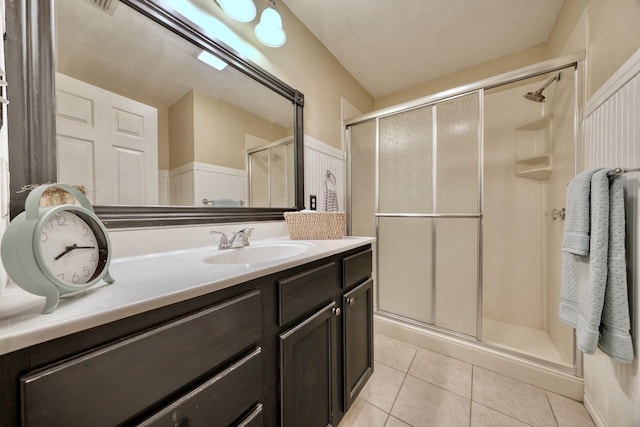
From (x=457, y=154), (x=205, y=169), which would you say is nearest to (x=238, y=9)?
(x=205, y=169)

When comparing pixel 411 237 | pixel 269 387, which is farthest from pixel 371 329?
pixel 411 237

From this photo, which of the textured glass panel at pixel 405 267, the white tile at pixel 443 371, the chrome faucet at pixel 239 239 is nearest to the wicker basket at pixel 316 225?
the chrome faucet at pixel 239 239

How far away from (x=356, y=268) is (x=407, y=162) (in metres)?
1.15

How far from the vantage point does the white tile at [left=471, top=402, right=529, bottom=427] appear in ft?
3.57

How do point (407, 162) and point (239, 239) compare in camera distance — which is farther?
point (407, 162)

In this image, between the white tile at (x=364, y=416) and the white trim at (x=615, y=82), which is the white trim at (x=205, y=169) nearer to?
the white tile at (x=364, y=416)

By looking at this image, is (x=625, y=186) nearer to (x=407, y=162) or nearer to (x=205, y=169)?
(x=407, y=162)

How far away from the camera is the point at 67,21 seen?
0.76 meters

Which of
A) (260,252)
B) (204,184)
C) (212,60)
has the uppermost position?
(212,60)

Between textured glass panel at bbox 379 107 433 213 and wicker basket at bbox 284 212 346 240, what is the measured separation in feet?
2.71

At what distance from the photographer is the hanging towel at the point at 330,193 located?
1914mm

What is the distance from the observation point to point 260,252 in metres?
1.11

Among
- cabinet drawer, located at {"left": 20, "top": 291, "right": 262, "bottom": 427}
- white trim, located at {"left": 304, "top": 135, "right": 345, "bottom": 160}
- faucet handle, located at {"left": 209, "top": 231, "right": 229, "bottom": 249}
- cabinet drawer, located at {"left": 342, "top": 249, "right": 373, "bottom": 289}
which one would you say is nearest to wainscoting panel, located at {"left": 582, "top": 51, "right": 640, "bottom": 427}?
cabinet drawer, located at {"left": 342, "top": 249, "right": 373, "bottom": 289}

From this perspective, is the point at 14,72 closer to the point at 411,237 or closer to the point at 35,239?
the point at 35,239
